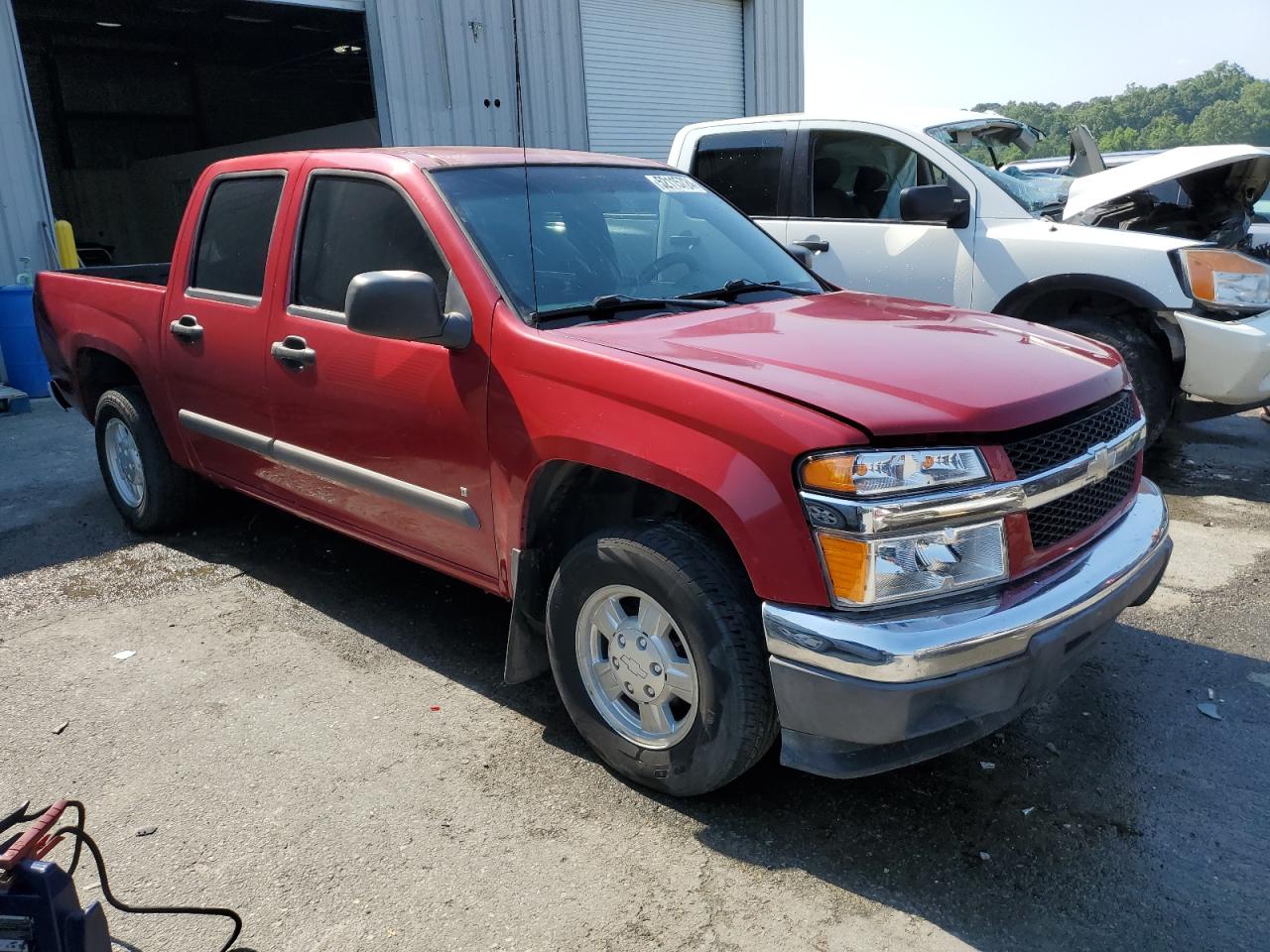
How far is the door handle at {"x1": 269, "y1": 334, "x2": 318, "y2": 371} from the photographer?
377cm

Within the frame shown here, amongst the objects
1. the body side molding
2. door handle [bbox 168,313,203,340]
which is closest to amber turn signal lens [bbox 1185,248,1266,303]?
the body side molding

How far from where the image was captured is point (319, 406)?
3779 millimetres

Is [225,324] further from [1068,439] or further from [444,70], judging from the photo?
[444,70]

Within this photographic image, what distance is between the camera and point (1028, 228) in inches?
232

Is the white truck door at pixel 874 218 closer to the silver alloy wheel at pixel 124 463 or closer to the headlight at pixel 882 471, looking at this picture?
the headlight at pixel 882 471

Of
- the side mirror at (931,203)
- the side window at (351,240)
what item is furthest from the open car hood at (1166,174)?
the side window at (351,240)

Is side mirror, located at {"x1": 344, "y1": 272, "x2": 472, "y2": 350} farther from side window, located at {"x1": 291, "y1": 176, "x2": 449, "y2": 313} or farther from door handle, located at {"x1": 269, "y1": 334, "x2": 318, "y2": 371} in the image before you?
door handle, located at {"x1": 269, "y1": 334, "x2": 318, "y2": 371}

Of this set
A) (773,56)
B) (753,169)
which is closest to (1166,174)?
(753,169)

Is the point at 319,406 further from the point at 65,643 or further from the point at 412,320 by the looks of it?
the point at 65,643

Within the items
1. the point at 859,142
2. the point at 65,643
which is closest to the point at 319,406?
the point at 65,643

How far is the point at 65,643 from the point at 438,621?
1.49 meters

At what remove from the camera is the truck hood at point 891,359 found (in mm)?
2500

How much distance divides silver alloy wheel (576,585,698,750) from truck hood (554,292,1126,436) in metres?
0.65

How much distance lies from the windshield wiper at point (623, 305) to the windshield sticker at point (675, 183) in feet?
2.69
